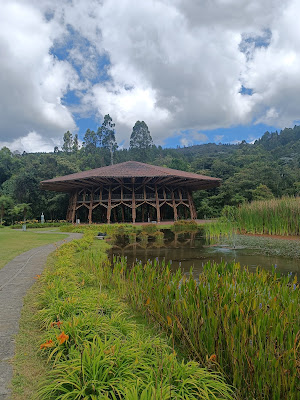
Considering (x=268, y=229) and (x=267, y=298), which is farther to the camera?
(x=268, y=229)

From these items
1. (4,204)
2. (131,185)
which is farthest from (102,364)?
(4,204)

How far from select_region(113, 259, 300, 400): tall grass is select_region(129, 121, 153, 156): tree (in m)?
55.7

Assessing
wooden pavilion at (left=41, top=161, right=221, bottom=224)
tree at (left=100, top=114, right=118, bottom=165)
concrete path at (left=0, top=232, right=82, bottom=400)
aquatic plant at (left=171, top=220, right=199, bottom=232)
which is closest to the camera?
concrete path at (left=0, top=232, right=82, bottom=400)

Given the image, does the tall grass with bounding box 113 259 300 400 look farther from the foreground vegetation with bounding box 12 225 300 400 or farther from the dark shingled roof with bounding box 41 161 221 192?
the dark shingled roof with bounding box 41 161 221 192

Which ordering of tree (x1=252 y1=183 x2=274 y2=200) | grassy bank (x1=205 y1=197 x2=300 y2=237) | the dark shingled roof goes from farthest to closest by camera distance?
tree (x1=252 y1=183 x2=274 y2=200) < the dark shingled roof < grassy bank (x1=205 y1=197 x2=300 y2=237)

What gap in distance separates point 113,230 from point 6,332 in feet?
47.0

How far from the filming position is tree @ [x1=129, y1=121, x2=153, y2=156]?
192 feet

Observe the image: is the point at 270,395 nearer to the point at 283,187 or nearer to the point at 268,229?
the point at 268,229

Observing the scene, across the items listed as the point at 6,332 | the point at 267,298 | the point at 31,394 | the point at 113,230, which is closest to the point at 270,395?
the point at 267,298

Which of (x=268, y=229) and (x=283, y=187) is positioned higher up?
(x=283, y=187)

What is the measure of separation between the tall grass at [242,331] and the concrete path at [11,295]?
1517 mm

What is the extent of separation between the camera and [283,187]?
30641 millimetres

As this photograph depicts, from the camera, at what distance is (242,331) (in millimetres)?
2285

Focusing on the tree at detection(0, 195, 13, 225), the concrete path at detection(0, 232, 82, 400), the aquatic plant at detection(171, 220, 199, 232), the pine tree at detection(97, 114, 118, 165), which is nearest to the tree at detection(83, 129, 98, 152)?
the pine tree at detection(97, 114, 118, 165)
